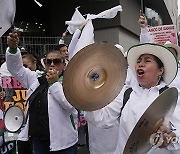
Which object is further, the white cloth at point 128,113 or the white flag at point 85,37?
the white flag at point 85,37

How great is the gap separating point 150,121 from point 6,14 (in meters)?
1.48

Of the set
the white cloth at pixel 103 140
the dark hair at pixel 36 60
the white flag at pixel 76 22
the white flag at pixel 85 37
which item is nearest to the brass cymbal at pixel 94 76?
the white flag at pixel 85 37

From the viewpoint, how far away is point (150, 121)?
2547 mm

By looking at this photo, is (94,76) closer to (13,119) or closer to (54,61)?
(54,61)

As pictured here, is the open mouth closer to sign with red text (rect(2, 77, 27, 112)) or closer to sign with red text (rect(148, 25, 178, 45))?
sign with red text (rect(2, 77, 27, 112))

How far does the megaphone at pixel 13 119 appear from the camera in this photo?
4.43 metres

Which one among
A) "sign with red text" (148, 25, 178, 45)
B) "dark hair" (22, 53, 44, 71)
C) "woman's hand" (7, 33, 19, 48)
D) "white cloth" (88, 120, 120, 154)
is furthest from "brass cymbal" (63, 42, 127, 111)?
"sign with red text" (148, 25, 178, 45)

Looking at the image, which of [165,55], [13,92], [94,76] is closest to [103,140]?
[13,92]

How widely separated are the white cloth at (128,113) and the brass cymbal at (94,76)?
235 mm

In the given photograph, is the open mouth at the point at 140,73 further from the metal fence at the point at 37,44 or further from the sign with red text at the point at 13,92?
the metal fence at the point at 37,44

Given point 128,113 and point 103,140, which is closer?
point 128,113

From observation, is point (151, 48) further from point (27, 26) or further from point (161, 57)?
point (27, 26)

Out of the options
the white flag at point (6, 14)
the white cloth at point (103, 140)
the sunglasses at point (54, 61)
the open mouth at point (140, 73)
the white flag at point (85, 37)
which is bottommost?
the white cloth at point (103, 140)

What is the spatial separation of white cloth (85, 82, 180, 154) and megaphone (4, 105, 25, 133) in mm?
1543
